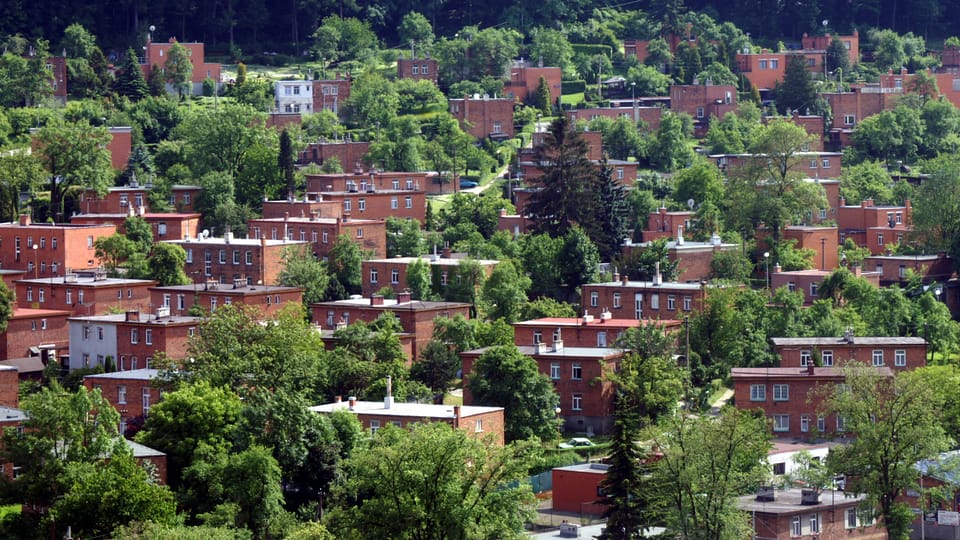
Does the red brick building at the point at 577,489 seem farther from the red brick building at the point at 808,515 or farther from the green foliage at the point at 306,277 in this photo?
the green foliage at the point at 306,277

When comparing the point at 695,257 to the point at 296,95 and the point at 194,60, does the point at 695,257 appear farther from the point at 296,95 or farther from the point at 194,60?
the point at 194,60

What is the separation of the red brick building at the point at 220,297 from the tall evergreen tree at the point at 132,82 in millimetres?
35253

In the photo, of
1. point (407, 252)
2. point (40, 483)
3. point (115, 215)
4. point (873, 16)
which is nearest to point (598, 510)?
point (40, 483)

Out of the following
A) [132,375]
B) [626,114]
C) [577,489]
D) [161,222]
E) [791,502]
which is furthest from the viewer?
[626,114]

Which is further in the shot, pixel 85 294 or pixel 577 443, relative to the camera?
pixel 85 294

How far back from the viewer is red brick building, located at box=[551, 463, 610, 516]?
2400 inches

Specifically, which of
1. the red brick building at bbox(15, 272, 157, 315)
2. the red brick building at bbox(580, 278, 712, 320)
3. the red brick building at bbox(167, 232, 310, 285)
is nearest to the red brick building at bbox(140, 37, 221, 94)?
the red brick building at bbox(167, 232, 310, 285)

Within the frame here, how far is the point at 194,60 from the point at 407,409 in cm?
5811

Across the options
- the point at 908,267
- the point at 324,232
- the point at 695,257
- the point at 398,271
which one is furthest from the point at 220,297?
the point at 908,267

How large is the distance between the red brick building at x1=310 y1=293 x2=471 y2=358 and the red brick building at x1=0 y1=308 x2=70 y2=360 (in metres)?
8.40

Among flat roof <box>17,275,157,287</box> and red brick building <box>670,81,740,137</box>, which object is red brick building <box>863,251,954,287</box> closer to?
flat roof <box>17,275,157,287</box>

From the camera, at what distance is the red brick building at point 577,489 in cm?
6097

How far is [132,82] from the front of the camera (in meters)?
115

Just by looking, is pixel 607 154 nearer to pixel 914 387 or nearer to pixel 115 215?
pixel 115 215
